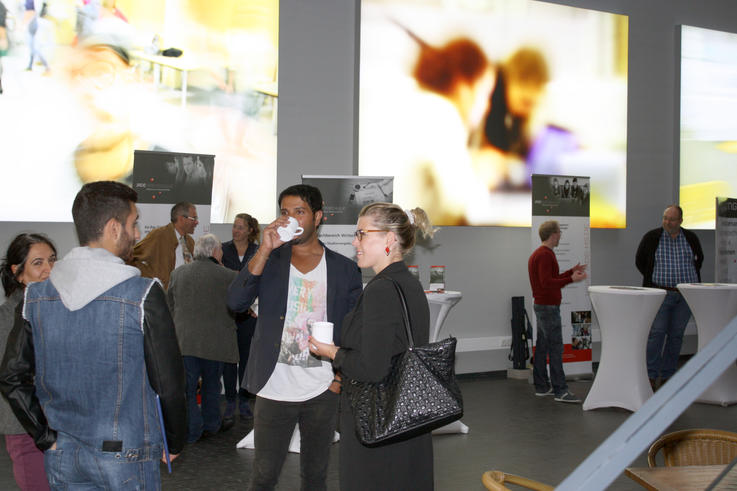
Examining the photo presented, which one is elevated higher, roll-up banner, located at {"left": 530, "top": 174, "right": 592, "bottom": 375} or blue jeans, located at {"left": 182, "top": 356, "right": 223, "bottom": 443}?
roll-up banner, located at {"left": 530, "top": 174, "right": 592, "bottom": 375}

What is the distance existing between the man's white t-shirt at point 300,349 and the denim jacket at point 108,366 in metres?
0.87

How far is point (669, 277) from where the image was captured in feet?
25.0

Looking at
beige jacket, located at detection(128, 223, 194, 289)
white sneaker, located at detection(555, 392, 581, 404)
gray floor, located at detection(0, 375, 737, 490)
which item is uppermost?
beige jacket, located at detection(128, 223, 194, 289)

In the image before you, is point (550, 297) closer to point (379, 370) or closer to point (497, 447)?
point (497, 447)

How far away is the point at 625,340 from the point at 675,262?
1.97m

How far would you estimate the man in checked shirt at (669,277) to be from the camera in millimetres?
7516

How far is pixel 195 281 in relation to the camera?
5.11 m

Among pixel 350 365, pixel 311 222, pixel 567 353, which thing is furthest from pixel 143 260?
pixel 567 353

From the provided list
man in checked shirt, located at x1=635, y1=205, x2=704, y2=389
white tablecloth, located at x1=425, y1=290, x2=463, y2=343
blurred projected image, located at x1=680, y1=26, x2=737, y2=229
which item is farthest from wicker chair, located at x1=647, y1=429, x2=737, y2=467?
blurred projected image, located at x1=680, y1=26, x2=737, y2=229

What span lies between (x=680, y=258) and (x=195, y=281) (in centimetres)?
517

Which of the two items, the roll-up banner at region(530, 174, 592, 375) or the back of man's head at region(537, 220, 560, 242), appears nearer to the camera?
the back of man's head at region(537, 220, 560, 242)

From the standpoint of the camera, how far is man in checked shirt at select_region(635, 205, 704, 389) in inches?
296

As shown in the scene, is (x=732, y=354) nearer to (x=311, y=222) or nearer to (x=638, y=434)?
(x=638, y=434)

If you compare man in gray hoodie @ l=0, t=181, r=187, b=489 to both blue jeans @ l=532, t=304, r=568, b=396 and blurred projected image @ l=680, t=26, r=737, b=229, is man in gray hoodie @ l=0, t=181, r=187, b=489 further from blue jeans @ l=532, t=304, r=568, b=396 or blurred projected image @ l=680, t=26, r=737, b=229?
blurred projected image @ l=680, t=26, r=737, b=229
